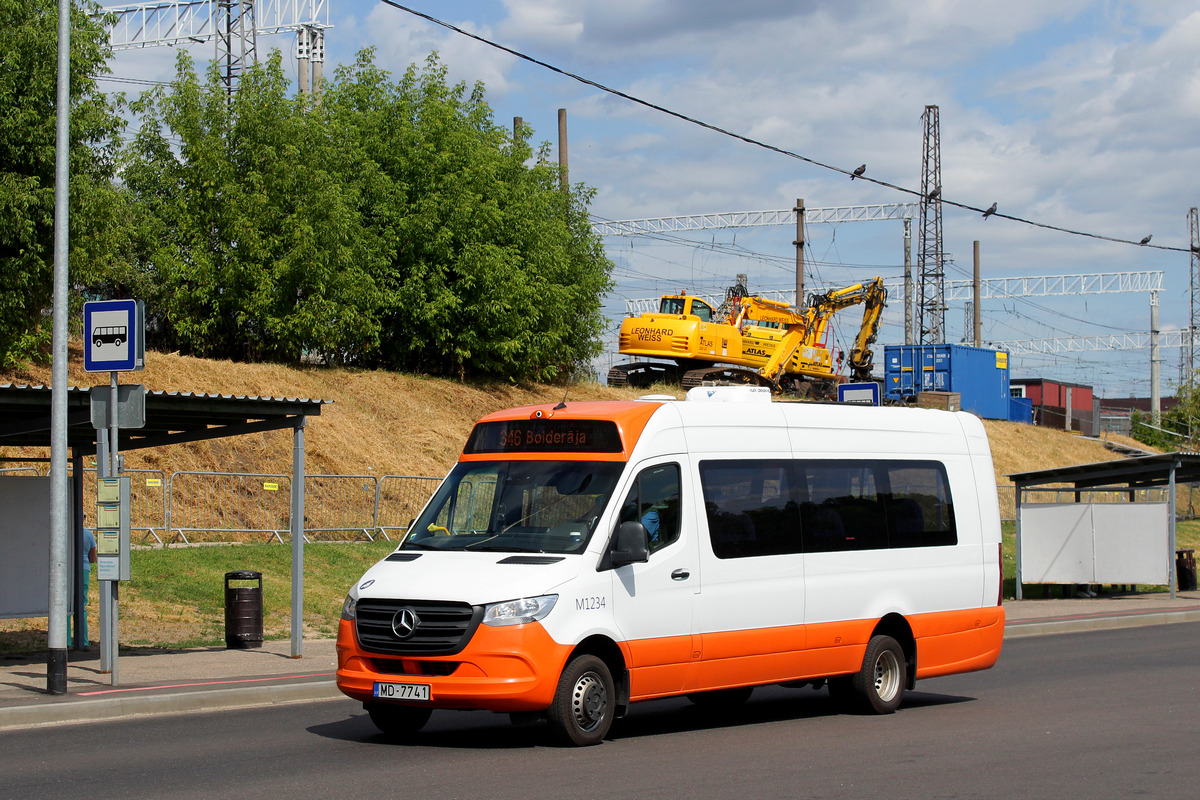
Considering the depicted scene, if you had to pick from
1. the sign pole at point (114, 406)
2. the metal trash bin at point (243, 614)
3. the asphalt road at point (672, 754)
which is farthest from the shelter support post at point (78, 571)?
the asphalt road at point (672, 754)

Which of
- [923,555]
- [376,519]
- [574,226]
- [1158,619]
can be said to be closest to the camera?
[923,555]

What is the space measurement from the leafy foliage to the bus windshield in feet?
89.4

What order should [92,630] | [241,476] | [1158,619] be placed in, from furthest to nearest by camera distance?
[241,476]
[1158,619]
[92,630]

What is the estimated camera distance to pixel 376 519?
27.8 meters

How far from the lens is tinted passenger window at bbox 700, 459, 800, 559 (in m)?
11.0

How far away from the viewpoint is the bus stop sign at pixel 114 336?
1251 centimetres

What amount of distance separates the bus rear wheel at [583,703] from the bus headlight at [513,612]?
1.70 ft

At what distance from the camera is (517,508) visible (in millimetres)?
10492

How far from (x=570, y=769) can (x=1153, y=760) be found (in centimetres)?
422

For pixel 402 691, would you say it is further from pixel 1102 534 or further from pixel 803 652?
pixel 1102 534

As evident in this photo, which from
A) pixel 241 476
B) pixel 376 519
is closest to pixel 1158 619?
pixel 376 519

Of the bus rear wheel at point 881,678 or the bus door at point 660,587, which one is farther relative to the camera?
the bus rear wheel at point 881,678

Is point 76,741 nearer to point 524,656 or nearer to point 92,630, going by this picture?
point 524,656

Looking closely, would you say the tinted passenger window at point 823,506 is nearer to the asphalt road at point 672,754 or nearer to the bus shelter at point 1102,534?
the asphalt road at point 672,754
